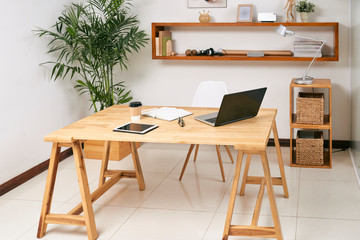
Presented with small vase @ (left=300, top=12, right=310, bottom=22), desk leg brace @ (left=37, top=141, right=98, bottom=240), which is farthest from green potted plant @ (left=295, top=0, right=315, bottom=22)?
desk leg brace @ (left=37, top=141, right=98, bottom=240)

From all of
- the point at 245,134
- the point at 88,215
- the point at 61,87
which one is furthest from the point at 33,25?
the point at 245,134

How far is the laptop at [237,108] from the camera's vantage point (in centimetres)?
325

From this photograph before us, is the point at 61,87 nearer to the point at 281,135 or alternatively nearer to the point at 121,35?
the point at 121,35

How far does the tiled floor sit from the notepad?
755mm

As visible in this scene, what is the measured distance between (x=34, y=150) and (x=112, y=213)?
1.48 meters

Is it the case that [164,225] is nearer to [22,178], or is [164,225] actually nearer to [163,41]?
[22,178]

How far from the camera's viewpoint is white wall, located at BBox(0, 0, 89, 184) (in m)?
4.36

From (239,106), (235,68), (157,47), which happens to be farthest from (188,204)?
(157,47)

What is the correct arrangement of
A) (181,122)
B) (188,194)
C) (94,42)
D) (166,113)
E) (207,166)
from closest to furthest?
(181,122), (166,113), (188,194), (207,166), (94,42)

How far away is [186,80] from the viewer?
568cm

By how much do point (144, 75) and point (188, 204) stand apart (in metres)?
2.29

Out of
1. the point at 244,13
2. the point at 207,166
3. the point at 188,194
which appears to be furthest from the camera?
the point at 244,13

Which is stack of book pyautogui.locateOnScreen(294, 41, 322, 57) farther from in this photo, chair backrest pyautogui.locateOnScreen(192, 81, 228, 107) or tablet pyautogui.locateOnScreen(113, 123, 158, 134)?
tablet pyautogui.locateOnScreen(113, 123, 158, 134)

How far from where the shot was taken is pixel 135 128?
3.33m
